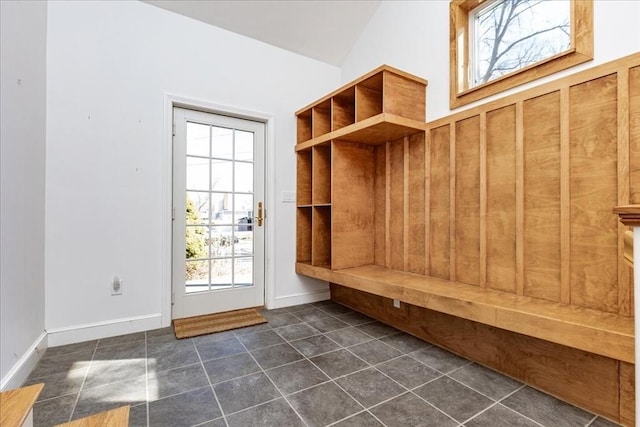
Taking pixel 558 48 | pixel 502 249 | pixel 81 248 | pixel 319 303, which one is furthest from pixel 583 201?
pixel 81 248

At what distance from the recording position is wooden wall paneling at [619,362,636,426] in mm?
A: 1409

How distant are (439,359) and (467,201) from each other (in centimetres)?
114

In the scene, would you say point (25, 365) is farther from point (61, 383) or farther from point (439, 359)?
point (439, 359)

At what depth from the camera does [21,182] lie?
73.8 inches

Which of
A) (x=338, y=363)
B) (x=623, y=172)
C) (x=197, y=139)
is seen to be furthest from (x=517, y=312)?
(x=197, y=139)

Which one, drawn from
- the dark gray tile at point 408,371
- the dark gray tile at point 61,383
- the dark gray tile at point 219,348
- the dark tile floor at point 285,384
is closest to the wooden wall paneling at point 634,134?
the dark tile floor at point 285,384

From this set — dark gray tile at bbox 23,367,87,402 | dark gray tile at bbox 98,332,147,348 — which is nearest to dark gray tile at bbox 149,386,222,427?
dark gray tile at bbox 23,367,87,402

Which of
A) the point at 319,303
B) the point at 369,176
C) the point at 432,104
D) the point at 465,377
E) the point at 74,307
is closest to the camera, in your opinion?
the point at 465,377

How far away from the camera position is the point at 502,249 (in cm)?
203

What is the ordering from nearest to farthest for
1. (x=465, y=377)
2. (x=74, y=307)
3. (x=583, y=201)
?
1. (x=583, y=201)
2. (x=465, y=377)
3. (x=74, y=307)

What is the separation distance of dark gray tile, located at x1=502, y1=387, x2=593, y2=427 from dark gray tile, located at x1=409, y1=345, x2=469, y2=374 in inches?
14.7

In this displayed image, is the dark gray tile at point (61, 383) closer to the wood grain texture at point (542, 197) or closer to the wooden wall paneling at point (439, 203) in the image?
the wooden wall paneling at point (439, 203)

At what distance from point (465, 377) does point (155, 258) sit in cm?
256

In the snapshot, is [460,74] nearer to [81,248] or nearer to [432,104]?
[432,104]
